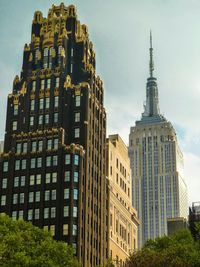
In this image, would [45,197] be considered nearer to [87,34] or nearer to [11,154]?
[11,154]

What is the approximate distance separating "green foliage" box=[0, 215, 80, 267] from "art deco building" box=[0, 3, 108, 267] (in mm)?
29273

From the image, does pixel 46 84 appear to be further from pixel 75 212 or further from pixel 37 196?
pixel 75 212

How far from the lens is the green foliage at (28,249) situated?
8769cm

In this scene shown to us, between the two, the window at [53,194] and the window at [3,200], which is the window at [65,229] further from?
the window at [3,200]

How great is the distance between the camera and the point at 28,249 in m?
93.6

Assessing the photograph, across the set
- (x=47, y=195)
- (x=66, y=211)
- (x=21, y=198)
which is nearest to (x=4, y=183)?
(x=21, y=198)

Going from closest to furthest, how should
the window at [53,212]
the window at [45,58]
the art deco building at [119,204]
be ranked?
the window at [53,212], the window at [45,58], the art deco building at [119,204]

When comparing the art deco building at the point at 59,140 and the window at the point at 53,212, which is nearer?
the window at the point at 53,212

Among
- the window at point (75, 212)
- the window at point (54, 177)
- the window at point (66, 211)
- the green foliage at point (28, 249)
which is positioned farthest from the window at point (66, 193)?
the green foliage at point (28, 249)

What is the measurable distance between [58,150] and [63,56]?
28235 millimetres

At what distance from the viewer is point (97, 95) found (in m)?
158

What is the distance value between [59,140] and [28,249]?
50.2 metres

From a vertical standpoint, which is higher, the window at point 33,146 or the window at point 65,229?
the window at point 33,146

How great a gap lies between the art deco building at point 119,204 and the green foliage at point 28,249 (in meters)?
54.5
